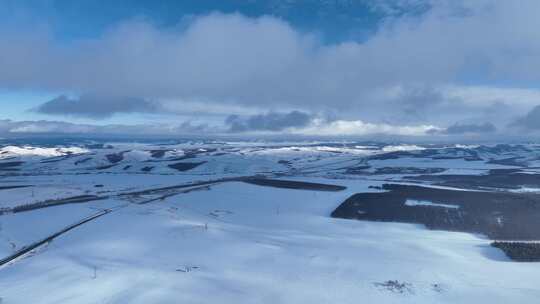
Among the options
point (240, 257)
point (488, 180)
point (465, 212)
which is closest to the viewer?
point (240, 257)

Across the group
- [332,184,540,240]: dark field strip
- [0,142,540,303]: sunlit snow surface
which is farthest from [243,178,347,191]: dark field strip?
[0,142,540,303]: sunlit snow surface

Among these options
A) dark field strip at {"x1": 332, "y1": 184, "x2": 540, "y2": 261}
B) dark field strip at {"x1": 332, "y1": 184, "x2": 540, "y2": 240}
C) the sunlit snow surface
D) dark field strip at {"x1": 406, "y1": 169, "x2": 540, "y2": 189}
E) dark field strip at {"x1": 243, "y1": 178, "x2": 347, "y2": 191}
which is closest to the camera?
the sunlit snow surface

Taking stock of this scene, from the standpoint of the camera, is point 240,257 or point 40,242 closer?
point 240,257

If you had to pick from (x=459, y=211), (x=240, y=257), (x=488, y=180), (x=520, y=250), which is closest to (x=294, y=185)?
(x=459, y=211)

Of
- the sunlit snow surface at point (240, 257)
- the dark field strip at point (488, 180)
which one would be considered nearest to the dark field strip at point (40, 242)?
the sunlit snow surface at point (240, 257)

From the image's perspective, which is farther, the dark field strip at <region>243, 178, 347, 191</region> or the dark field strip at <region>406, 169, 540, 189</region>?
the dark field strip at <region>406, 169, 540, 189</region>

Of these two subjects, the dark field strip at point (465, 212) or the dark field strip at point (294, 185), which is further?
the dark field strip at point (294, 185)

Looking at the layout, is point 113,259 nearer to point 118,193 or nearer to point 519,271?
point 519,271

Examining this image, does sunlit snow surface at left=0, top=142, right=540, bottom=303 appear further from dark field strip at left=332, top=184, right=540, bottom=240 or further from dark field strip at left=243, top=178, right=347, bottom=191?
dark field strip at left=243, top=178, right=347, bottom=191

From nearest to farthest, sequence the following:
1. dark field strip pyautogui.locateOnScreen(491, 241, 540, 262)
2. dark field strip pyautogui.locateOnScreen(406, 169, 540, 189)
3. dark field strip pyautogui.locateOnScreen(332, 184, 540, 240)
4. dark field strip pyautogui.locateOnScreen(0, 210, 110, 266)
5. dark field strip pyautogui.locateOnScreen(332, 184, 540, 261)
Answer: dark field strip pyautogui.locateOnScreen(491, 241, 540, 262)
dark field strip pyautogui.locateOnScreen(0, 210, 110, 266)
dark field strip pyautogui.locateOnScreen(332, 184, 540, 261)
dark field strip pyautogui.locateOnScreen(332, 184, 540, 240)
dark field strip pyautogui.locateOnScreen(406, 169, 540, 189)

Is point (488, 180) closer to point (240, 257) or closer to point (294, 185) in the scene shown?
point (294, 185)

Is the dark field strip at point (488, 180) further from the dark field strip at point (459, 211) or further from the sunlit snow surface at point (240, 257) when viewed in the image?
the sunlit snow surface at point (240, 257)

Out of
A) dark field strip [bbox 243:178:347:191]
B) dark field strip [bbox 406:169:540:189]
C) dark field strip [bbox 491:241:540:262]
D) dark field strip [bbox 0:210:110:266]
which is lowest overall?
dark field strip [bbox 0:210:110:266]
